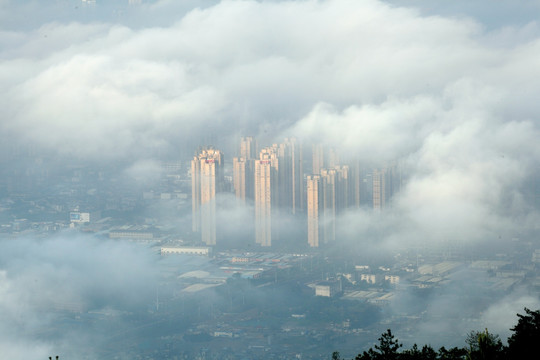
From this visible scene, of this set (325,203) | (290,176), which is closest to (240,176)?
(290,176)

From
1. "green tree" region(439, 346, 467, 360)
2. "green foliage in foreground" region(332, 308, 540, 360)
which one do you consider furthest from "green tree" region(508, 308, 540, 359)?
"green tree" region(439, 346, 467, 360)

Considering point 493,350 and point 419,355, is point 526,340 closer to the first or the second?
point 493,350

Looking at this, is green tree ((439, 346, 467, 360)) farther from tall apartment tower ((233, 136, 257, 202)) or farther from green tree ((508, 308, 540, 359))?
tall apartment tower ((233, 136, 257, 202))

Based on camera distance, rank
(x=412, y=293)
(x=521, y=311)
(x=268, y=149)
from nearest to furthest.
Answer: (x=521, y=311) < (x=412, y=293) < (x=268, y=149)

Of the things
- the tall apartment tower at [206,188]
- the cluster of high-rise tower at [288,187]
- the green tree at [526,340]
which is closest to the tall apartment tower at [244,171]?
the cluster of high-rise tower at [288,187]

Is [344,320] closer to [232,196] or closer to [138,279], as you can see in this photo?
[138,279]

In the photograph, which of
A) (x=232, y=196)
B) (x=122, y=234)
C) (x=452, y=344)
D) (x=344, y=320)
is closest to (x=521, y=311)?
(x=452, y=344)
